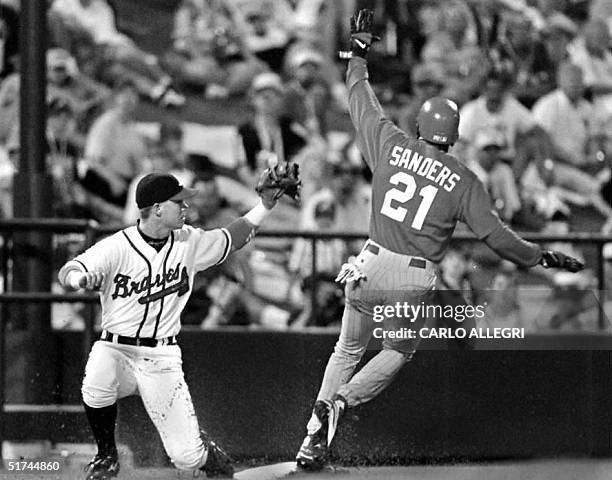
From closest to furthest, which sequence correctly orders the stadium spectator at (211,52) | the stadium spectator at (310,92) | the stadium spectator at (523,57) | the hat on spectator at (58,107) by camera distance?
the hat on spectator at (58,107) < the stadium spectator at (310,92) < the stadium spectator at (211,52) < the stadium spectator at (523,57)

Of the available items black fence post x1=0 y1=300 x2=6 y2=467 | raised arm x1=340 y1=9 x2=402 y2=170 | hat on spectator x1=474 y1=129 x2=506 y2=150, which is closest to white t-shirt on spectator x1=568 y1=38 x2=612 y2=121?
hat on spectator x1=474 y1=129 x2=506 y2=150

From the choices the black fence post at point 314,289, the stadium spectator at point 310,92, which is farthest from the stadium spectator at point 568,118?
the black fence post at point 314,289

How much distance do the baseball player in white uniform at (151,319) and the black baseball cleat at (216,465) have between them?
20mm

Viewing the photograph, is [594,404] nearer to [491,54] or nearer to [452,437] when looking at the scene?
[452,437]

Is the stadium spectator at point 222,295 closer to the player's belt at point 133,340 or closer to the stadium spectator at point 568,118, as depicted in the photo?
the player's belt at point 133,340

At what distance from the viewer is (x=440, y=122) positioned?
6.85 m

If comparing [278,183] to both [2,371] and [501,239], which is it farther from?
[2,371]

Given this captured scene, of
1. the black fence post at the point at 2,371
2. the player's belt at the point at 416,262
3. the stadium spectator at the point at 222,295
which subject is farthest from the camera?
the stadium spectator at the point at 222,295

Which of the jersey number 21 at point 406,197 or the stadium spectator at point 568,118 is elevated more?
the stadium spectator at point 568,118

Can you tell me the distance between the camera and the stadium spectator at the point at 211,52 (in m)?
10.5

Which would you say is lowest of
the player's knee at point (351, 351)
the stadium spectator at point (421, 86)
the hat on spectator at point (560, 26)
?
the player's knee at point (351, 351)

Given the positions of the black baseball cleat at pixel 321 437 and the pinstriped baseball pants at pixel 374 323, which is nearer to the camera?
the pinstriped baseball pants at pixel 374 323

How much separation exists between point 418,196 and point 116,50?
4.33 meters

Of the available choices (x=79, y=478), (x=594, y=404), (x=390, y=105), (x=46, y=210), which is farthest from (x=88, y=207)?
(x=594, y=404)
